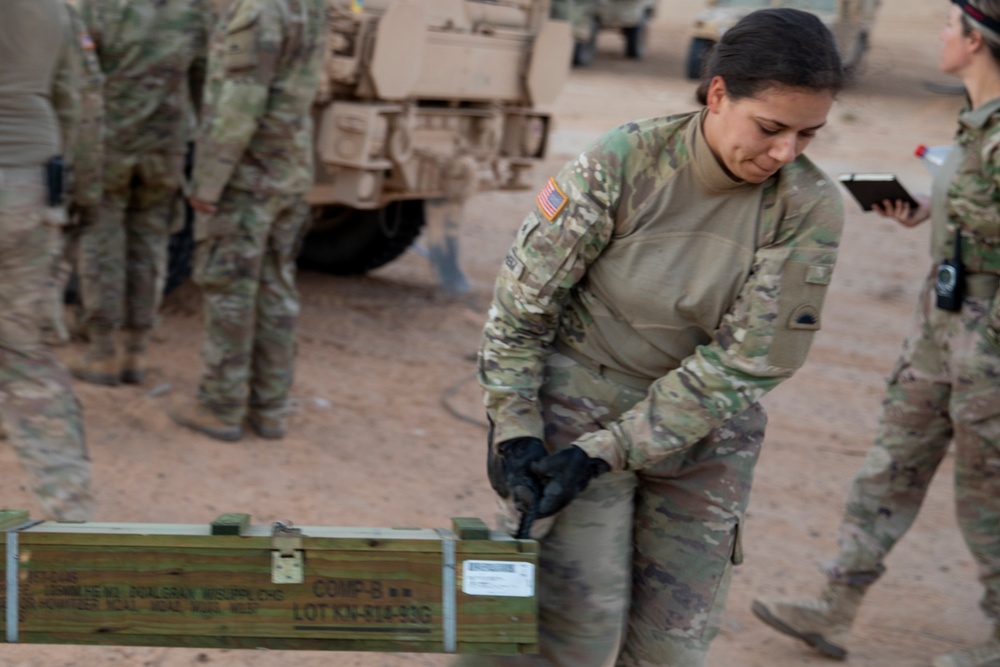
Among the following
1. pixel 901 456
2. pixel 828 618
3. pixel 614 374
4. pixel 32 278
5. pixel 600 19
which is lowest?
pixel 600 19

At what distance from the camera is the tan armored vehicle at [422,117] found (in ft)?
19.0

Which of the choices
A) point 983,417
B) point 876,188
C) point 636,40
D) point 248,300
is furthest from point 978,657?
point 636,40

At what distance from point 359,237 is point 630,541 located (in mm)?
5162

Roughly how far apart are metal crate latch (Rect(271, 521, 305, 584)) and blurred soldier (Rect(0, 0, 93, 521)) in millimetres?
1546

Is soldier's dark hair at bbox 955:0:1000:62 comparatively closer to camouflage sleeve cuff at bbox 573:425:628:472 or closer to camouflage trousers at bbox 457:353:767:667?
camouflage trousers at bbox 457:353:767:667

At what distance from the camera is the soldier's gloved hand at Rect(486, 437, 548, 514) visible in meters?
2.28

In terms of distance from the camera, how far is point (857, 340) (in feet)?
24.7

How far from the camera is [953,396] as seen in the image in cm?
351

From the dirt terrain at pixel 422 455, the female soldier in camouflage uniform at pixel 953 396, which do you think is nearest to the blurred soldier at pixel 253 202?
the dirt terrain at pixel 422 455

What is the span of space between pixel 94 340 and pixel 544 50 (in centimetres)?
288

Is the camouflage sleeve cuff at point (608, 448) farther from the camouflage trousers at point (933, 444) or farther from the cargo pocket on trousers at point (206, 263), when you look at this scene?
the cargo pocket on trousers at point (206, 263)

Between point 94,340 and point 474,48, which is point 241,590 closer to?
point 94,340

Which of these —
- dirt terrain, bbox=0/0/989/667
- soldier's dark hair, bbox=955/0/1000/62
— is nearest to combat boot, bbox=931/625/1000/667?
dirt terrain, bbox=0/0/989/667

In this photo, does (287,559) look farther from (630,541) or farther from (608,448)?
(630,541)
